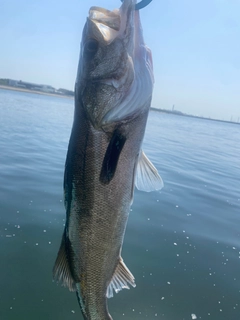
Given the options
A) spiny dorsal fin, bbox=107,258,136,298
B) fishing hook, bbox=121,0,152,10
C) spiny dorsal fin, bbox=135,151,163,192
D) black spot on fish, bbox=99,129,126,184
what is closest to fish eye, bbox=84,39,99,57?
fishing hook, bbox=121,0,152,10

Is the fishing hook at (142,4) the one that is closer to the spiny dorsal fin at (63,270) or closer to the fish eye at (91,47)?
the fish eye at (91,47)

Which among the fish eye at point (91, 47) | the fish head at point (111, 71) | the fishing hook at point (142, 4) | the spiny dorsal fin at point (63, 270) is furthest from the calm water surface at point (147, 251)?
the fishing hook at point (142, 4)

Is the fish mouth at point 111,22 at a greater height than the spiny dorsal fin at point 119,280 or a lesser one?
greater

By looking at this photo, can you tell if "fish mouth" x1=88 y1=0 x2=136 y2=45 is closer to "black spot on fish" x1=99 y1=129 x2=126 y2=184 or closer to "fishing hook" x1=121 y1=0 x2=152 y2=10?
"fishing hook" x1=121 y1=0 x2=152 y2=10

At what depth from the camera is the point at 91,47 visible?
7.61ft

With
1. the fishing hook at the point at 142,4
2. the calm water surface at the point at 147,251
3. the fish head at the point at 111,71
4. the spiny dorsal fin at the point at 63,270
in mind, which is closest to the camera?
the fishing hook at the point at 142,4

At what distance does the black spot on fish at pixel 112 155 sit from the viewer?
89.0 inches

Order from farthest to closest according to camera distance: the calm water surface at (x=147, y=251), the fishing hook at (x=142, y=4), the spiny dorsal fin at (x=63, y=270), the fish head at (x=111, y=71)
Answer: the calm water surface at (x=147, y=251), the spiny dorsal fin at (x=63, y=270), the fish head at (x=111, y=71), the fishing hook at (x=142, y=4)

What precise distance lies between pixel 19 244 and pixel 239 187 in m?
9.76

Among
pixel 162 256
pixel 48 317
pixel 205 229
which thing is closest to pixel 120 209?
pixel 48 317

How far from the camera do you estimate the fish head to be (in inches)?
89.7

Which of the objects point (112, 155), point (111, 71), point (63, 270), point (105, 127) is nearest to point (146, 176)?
point (112, 155)

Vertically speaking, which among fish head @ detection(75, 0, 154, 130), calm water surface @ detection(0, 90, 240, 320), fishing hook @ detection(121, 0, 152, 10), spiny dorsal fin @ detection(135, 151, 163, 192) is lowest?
calm water surface @ detection(0, 90, 240, 320)

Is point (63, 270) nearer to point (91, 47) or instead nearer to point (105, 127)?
point (105, 127)
